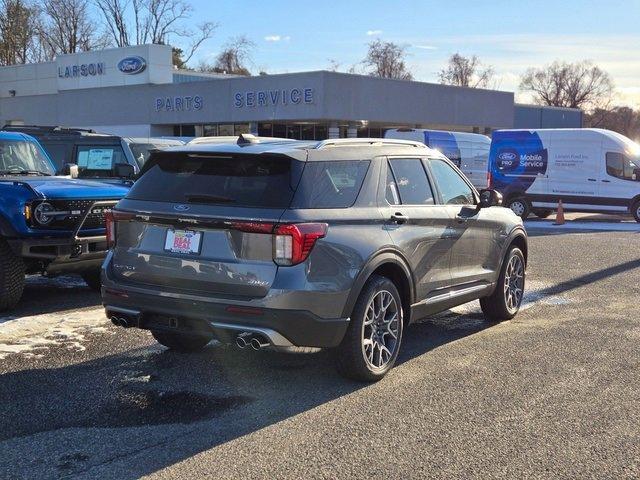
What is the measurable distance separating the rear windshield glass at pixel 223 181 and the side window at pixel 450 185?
1905mm

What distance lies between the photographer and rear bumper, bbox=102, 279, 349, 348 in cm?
449

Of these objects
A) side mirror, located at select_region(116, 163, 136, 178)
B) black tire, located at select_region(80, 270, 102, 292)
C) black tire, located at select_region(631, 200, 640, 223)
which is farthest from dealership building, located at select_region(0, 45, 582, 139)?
black tire, located at select_region(80, 270, 102, 292)

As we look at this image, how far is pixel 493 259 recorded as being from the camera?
6859 millimetres

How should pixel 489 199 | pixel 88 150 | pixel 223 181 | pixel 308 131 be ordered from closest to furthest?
pixel 223 181 → pixel 489 199 → pixel 88 150 → pixel 308 131

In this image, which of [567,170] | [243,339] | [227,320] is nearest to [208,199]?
[227,320]

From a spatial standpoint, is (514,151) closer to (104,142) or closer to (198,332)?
(104,142)

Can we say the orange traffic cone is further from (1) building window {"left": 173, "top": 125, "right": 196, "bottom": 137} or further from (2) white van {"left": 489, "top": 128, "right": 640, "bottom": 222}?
(1) building window {"left": 173, "top": 125, "right": 196, "bottom": 137}

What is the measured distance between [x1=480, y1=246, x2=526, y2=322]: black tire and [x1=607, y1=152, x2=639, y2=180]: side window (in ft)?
44.7

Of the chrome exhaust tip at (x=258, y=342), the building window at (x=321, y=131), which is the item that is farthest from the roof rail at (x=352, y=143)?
the building window at (x=321, y=131)

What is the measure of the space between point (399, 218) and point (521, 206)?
16.5 m

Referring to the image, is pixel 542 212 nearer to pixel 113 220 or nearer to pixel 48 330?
pixel 48 330

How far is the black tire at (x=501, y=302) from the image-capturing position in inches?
279

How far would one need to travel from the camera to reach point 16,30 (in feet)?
221

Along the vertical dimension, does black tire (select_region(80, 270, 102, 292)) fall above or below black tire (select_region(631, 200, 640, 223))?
below
